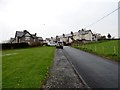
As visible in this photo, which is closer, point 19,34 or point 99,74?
point 99,74

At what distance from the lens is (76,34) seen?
173 m

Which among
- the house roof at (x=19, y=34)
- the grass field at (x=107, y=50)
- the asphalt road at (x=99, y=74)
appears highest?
the house roof at (x=19, y=34)

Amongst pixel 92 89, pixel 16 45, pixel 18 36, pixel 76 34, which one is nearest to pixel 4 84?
pixel 92 89

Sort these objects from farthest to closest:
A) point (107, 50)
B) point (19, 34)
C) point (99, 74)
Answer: point (19, 34)
point (107, 50)
point (99, 74)

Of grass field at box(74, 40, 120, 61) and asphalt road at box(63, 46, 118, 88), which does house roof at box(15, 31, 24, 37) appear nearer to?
grass field at box(74, 40, 120, 61)

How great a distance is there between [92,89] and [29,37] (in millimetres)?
100739

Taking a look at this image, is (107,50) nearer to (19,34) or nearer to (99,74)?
(99,74)

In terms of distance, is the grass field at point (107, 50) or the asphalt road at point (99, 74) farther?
the grass field at point (107, 50)

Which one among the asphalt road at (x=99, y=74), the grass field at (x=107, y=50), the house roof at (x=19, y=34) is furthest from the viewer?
the house roof at (x=19, y=34)

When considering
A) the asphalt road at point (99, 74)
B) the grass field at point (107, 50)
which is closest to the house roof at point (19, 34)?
the grass field at point (107, 50)

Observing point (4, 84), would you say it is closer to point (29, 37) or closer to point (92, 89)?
point (92, 89)

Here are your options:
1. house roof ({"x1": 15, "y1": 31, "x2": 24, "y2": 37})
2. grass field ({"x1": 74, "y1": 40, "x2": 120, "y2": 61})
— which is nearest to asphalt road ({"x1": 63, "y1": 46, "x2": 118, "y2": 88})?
grass field ({"x1": 74, "y1": 40, "x2": 120, "y2": 61})

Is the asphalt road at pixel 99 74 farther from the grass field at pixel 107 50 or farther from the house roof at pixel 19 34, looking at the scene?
the house roof at pixel 19 34

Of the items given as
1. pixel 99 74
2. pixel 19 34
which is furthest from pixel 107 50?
pixel 19 34
